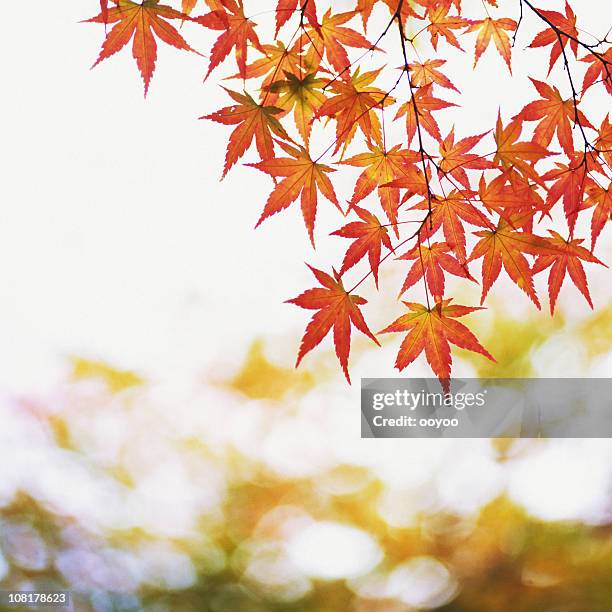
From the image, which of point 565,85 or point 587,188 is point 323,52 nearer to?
point 587,188

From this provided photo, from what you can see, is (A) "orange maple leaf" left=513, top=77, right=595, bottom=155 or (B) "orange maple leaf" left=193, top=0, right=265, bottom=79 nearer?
(B) "orange maple leaf" left=193, top=0, right=265, bottom=79

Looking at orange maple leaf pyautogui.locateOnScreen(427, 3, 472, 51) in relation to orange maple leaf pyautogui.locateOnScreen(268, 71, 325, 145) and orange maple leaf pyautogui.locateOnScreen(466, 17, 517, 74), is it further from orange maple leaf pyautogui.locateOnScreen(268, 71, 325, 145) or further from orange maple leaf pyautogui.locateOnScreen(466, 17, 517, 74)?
orange maple leaf pyautogui.locateOnScreen(268, 71, 325, 145)

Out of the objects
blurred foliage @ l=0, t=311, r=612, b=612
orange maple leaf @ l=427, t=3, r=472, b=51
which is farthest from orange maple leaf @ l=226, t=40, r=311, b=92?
blurred foliage @ l=0, t=311, r=612, b=612

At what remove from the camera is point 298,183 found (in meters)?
0.67

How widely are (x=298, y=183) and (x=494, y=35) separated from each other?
469mm

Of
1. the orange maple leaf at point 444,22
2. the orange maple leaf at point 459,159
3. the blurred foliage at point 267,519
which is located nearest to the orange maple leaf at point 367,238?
the orange maple leaf at point 459,159

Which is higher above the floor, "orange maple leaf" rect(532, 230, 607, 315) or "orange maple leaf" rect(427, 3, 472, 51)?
"orange maple leaf" rect(427, 3, 472, 51)

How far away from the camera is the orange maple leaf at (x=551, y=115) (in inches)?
28.8

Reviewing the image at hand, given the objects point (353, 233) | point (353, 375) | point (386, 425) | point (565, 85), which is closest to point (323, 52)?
point (353, 233)

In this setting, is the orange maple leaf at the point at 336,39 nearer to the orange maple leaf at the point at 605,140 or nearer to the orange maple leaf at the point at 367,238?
the orange maple leaf at the point at 367,238

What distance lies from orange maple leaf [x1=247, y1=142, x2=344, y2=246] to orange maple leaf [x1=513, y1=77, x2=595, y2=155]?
0.93ft

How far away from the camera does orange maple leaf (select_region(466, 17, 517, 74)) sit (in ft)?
2.85

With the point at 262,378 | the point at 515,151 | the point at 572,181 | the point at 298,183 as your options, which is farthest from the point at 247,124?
the point at 262,378

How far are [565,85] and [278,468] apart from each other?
188 cm
